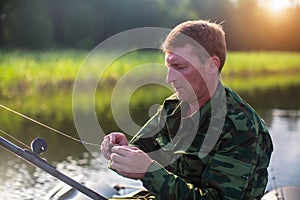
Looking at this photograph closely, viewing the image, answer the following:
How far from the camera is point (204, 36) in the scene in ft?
8.04

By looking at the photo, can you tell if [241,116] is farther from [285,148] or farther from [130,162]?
[285,148]

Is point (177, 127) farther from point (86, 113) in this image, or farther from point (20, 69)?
point (20, 69)

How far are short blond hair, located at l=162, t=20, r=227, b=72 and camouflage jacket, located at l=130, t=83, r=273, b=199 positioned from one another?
6.8 inches

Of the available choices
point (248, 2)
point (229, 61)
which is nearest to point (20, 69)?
point (229, 61)

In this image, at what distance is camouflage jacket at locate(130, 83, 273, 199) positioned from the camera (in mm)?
2346

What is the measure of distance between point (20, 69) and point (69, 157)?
23.2 ft

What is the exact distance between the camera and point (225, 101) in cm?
253

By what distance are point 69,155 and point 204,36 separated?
5899 mm

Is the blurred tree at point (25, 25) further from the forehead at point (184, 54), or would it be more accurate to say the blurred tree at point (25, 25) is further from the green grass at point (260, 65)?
the forehead at point (184, 54)

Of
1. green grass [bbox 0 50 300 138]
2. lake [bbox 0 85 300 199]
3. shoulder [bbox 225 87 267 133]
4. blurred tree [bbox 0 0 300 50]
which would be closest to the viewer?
shoulder [bbox 225 87 267 133]

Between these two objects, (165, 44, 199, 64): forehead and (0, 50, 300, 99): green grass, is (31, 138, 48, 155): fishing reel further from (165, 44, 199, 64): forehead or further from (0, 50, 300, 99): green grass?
(0, 50, 300, 99): green grass

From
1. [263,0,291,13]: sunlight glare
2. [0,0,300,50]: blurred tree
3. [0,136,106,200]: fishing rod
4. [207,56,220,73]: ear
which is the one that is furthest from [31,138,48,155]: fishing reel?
[263,0,291,13]: sunlight glare

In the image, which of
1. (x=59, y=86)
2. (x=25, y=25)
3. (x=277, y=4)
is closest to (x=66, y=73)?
(x=59, y=86)

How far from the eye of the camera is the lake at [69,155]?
6469 millimetres
